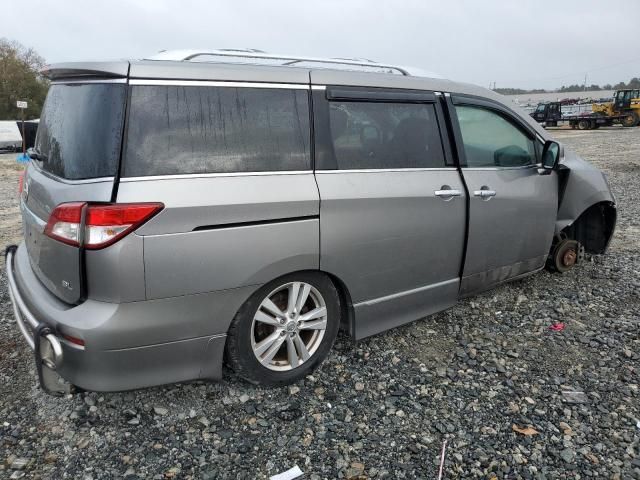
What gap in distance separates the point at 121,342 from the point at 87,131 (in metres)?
1.02

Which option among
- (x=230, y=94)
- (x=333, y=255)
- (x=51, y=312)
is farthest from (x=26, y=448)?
(x=230, y=94)

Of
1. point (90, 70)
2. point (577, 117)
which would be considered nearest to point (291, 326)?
point (90, 70)

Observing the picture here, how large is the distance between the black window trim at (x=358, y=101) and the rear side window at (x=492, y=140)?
0.68 ft

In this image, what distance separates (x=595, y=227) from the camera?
4.93 m

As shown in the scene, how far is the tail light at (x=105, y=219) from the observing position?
2213 mm

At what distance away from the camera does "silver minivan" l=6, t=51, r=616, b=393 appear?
2.30 m

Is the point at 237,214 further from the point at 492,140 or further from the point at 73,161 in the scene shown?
the point at 492,140

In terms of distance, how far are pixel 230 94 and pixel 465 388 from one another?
2182mm

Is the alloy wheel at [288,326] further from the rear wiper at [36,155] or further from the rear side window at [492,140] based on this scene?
the rear side window at [492,140]

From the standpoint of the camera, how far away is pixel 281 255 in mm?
2615

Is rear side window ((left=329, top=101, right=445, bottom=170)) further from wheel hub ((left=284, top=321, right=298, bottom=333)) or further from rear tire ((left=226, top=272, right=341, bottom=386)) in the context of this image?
wheel hub ((left=284, top=321, right=298, bottom=333))

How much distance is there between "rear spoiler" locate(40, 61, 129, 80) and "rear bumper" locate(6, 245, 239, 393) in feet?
3.55

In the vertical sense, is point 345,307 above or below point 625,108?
below

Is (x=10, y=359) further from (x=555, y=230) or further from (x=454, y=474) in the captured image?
(x=555, y=230)
